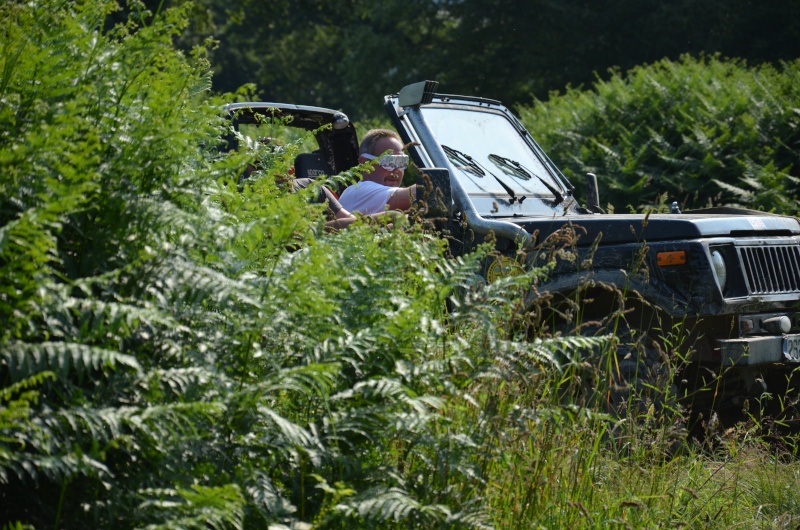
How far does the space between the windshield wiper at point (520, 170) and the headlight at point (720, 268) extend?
150 cm

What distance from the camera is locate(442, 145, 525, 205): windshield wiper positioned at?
624 centimetres

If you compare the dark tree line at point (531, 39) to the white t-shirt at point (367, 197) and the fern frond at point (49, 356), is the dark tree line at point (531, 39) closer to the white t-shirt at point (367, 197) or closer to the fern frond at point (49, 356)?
the white t-shirt at point (367, 197)

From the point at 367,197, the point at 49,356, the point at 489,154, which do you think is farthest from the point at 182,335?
the point at 489,154

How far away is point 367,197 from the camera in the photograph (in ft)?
21.3

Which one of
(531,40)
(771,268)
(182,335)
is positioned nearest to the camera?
(182,335)

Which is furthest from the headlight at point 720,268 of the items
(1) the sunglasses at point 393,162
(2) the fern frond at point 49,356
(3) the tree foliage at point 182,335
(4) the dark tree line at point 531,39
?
(4) the dark tree line at point 531,39

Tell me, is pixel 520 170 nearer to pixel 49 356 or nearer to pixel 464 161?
pixel 464 161

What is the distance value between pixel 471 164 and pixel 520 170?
1.70 ft

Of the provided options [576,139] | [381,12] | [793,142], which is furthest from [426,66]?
[793,142]

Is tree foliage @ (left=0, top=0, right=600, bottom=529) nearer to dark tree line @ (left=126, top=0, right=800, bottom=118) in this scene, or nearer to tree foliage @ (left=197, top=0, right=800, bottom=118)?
dark tree line @ (left=126, top=0, right=800, bottom=118)

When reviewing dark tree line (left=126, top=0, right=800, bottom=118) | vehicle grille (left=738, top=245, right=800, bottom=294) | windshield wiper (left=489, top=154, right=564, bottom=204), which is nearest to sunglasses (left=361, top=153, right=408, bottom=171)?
windshield wiper (left=489, top=154, right=564, bottom=204)

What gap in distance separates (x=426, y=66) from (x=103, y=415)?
34875mm

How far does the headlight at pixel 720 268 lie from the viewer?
17.3ft

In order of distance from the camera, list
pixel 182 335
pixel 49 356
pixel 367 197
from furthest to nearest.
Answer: pixel 367 197 → pixel 182 335 → pixel 49 356
